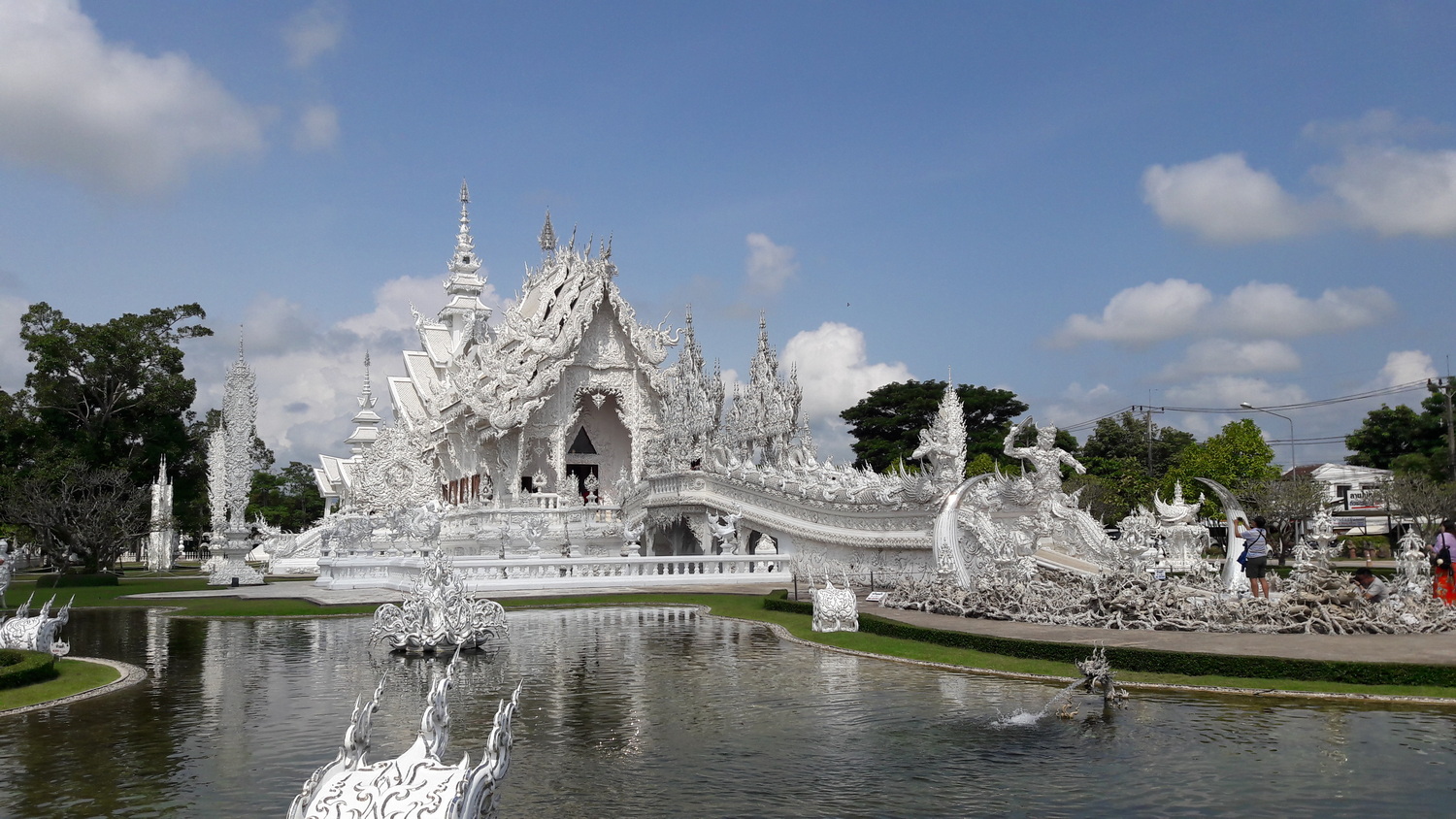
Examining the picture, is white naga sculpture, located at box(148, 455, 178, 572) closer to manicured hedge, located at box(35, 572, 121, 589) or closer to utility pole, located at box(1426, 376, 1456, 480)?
manicured hedge, located at box(35, 572, 121, 589)

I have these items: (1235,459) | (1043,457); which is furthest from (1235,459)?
(1043,457)

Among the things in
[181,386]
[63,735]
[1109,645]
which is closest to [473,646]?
[63,735]

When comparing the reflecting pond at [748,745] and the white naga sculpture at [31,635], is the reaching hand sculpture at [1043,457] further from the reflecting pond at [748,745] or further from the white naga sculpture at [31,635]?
the white naga sculpture at [31,635]

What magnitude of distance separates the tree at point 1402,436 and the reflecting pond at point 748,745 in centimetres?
4218

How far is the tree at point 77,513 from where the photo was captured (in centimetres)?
2919

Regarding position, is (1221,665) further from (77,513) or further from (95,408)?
(95,408)

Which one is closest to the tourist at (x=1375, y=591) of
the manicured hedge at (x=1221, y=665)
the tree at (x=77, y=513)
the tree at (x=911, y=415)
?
the manicured hedge at (x=1221, y=665)

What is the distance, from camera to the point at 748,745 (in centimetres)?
839

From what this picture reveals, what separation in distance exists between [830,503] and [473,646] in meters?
11.5

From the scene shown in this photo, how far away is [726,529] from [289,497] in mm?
62281

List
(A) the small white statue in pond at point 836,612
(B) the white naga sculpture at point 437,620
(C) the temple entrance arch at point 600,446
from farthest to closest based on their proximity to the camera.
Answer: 1. (C) the temple entrance arch at point 600,446
2. (A) the small white statue in pond at point 836,612
3. (B) the white naga sculpture at point 437,620

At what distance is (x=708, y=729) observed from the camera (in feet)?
29.4

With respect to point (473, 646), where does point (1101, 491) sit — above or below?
above

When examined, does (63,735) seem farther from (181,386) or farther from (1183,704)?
(181,386)
